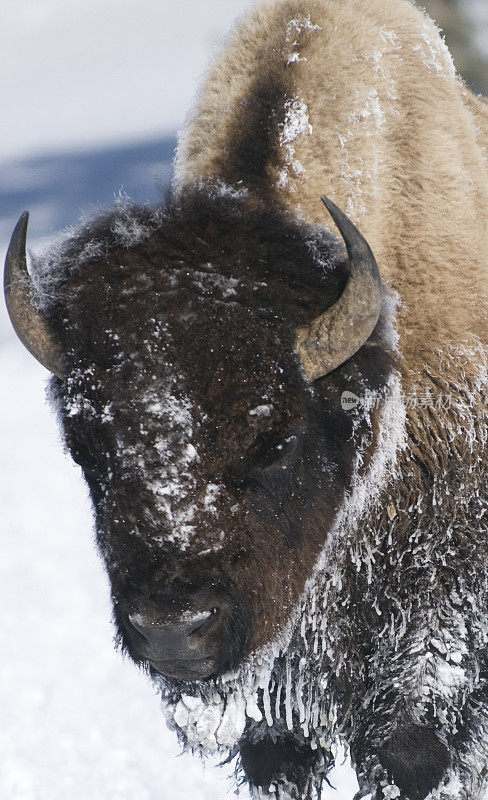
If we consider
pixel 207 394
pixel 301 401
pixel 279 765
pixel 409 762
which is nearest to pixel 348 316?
pixel 301 401

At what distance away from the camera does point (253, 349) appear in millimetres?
2299

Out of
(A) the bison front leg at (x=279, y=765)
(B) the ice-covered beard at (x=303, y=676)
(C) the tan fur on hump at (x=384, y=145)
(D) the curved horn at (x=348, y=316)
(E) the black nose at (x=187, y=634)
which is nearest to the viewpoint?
(E) the black nose at (x=187, y=634)

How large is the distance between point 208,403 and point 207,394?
1.0 inches

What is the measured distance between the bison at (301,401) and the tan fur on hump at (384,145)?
1 centimetres

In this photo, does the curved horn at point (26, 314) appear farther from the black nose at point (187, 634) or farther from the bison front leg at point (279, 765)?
the bison front leg at point (279, 765)

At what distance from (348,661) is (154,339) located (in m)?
1.53

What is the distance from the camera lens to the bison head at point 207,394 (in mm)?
2225

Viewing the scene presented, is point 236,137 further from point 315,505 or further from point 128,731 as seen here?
point 128,731

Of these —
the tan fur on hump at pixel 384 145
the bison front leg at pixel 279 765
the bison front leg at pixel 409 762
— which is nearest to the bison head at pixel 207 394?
the tan fur on hump at pixel 384 145

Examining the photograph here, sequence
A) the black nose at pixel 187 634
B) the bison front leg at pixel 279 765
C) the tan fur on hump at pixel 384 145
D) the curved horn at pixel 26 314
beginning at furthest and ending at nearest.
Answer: the bison front leg at pixel 279 765 → the tan fur on hump at pixel 384 145 → the curved horn at pixel 26 314 → the black nose at pixel 187 634

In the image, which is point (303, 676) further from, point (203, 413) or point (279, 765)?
point (203, 413)

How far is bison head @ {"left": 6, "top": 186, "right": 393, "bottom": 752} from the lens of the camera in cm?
222


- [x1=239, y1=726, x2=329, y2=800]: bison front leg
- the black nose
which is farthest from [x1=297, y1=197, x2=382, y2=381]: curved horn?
[x1=239, y1=726, x2=329, y2=800]: bison front leg

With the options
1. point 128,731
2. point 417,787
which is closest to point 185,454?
point 417,787
